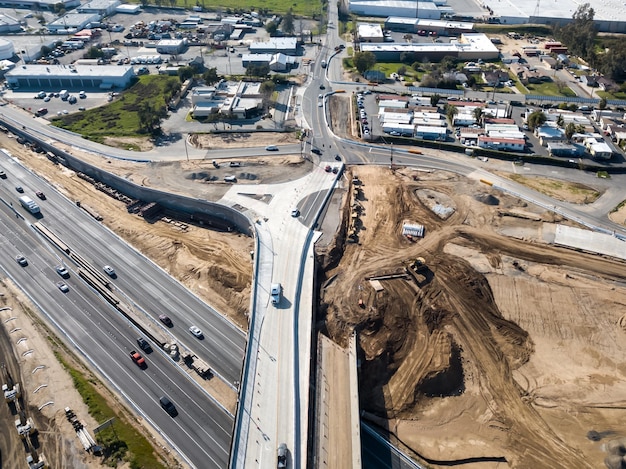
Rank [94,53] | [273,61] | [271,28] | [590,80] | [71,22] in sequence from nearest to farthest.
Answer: [590,80]
[273,61]
[94,53]
[271,28]
[71,22]

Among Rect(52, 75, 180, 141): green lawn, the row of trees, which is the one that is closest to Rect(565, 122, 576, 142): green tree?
the row of trees

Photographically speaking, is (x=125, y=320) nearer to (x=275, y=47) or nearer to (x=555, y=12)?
(x=275, y=47)

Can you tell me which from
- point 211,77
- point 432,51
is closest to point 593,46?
point 432,51

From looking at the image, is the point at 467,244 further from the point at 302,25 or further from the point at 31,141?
the point at 302,25

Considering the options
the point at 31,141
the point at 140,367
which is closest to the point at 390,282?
the point at 140,367

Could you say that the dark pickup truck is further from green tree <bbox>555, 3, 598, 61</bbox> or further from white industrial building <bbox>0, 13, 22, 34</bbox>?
white industrial building <bbox>0, 13, 22, 34</bbox>

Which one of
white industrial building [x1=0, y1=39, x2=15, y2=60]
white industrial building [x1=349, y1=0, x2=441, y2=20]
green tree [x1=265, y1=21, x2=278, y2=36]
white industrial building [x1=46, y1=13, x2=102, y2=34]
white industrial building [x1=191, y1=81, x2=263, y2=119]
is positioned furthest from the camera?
white industrial building [x1=349, y1=0, x2=441, y2=20]
